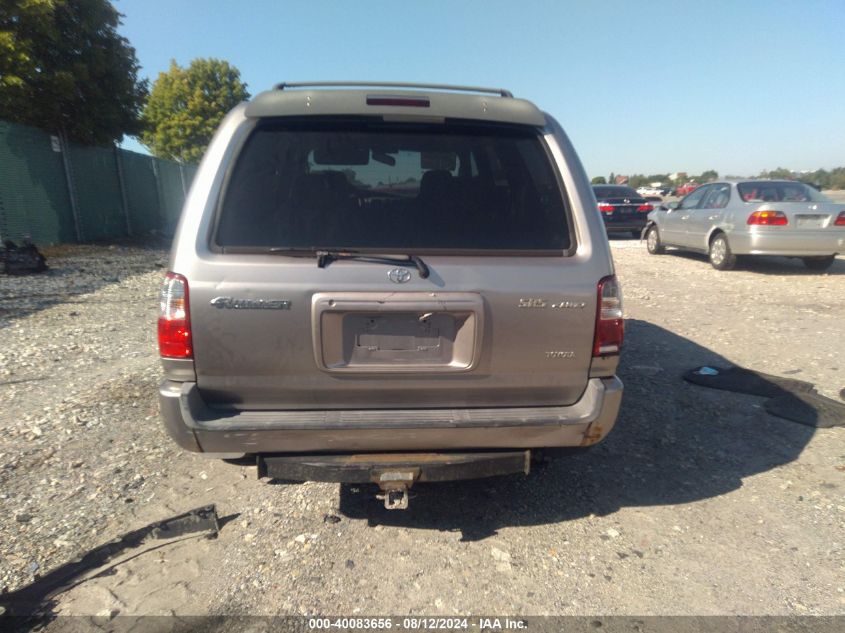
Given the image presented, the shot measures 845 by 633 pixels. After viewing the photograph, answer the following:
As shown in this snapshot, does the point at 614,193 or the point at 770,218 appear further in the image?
the point at 614,193

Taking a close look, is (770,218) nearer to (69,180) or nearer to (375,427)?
(375,427)

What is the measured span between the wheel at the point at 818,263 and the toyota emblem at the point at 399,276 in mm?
10955

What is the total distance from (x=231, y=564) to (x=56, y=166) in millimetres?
13926

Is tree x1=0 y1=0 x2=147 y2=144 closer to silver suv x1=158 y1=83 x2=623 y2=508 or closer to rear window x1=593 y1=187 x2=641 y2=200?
silver suv x1=158 y1=83 x2=623 y2=508

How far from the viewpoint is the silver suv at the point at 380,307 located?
7.86ft

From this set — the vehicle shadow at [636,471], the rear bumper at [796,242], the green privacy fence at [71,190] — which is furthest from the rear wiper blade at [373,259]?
the green privacy fence at [71,190]

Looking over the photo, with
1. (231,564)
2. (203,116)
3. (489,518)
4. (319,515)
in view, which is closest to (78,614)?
(231,564)

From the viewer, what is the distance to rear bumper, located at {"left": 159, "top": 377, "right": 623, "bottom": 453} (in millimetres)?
2432

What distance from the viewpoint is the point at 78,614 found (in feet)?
7.84

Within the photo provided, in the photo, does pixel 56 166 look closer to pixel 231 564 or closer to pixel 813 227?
pixel 231 564

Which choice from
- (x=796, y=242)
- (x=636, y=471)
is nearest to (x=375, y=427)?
(x=636, y=471)

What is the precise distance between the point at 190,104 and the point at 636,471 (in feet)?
139

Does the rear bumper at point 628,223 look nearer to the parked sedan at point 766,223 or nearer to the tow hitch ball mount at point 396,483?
the parked sedan at point 766,223

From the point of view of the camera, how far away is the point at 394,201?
2.70 m
